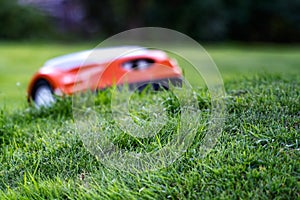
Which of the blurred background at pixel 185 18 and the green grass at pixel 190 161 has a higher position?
the blurred background at pixel 185 18

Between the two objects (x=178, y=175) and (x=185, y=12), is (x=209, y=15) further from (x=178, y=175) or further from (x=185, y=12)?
(x=178, y=175)

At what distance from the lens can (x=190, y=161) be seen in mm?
2580

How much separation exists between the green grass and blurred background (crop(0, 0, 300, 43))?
15065 millimetres

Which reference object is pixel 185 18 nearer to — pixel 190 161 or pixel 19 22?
pixel 19 22

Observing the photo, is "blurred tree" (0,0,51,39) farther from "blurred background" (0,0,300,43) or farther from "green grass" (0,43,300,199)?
"green grass" (0,43,300,199)

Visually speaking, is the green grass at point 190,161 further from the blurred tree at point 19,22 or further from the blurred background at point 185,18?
the blurred background at point 185,18

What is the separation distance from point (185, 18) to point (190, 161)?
16916 mm

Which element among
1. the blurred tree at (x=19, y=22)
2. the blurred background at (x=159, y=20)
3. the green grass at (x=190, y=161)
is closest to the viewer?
the green grass at (x=190, y=161)

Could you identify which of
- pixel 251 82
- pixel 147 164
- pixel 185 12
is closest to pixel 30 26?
pixel 185 12

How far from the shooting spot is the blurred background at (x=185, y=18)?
18.4 metres

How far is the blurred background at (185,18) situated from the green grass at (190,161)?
15065mm

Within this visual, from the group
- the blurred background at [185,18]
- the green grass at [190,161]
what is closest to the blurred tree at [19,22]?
the blurred background at [185,18]

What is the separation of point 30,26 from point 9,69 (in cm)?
883

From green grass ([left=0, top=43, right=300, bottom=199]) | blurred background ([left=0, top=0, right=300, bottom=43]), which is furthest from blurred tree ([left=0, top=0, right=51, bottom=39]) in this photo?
green grass ([left=0, top=43, right=300, bottom=199])
